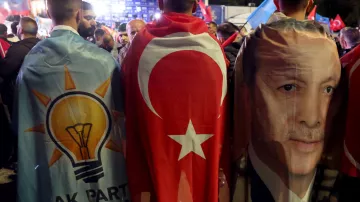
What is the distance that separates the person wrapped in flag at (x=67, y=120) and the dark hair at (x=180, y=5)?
457 mm

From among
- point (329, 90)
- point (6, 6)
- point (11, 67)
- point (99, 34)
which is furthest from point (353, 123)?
point (6, 6)

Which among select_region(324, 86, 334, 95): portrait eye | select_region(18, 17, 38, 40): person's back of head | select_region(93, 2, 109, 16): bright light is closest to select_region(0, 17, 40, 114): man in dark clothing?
select_region(18, 17, 38, 40): person's back of head

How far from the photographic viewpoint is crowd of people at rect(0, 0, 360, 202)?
81.1 inches

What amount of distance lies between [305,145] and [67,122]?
1.32 meters

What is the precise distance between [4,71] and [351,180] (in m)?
2.84

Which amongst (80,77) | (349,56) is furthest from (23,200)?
(349,56)

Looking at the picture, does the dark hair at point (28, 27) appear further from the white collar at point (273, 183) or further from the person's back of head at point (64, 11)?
the white collar at point (273, 183)

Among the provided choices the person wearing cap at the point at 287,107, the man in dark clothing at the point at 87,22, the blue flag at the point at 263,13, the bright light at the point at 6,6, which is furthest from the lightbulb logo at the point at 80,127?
the bright light at the point at 6,6

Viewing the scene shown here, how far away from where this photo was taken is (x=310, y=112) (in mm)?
2051

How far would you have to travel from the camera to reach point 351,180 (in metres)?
2.16

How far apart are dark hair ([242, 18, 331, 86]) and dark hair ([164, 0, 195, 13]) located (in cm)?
37

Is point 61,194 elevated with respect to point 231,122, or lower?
lower

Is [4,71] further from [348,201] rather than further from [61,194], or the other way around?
[348,201]

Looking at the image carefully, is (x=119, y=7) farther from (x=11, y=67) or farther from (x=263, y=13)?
(x=263, y=13)
